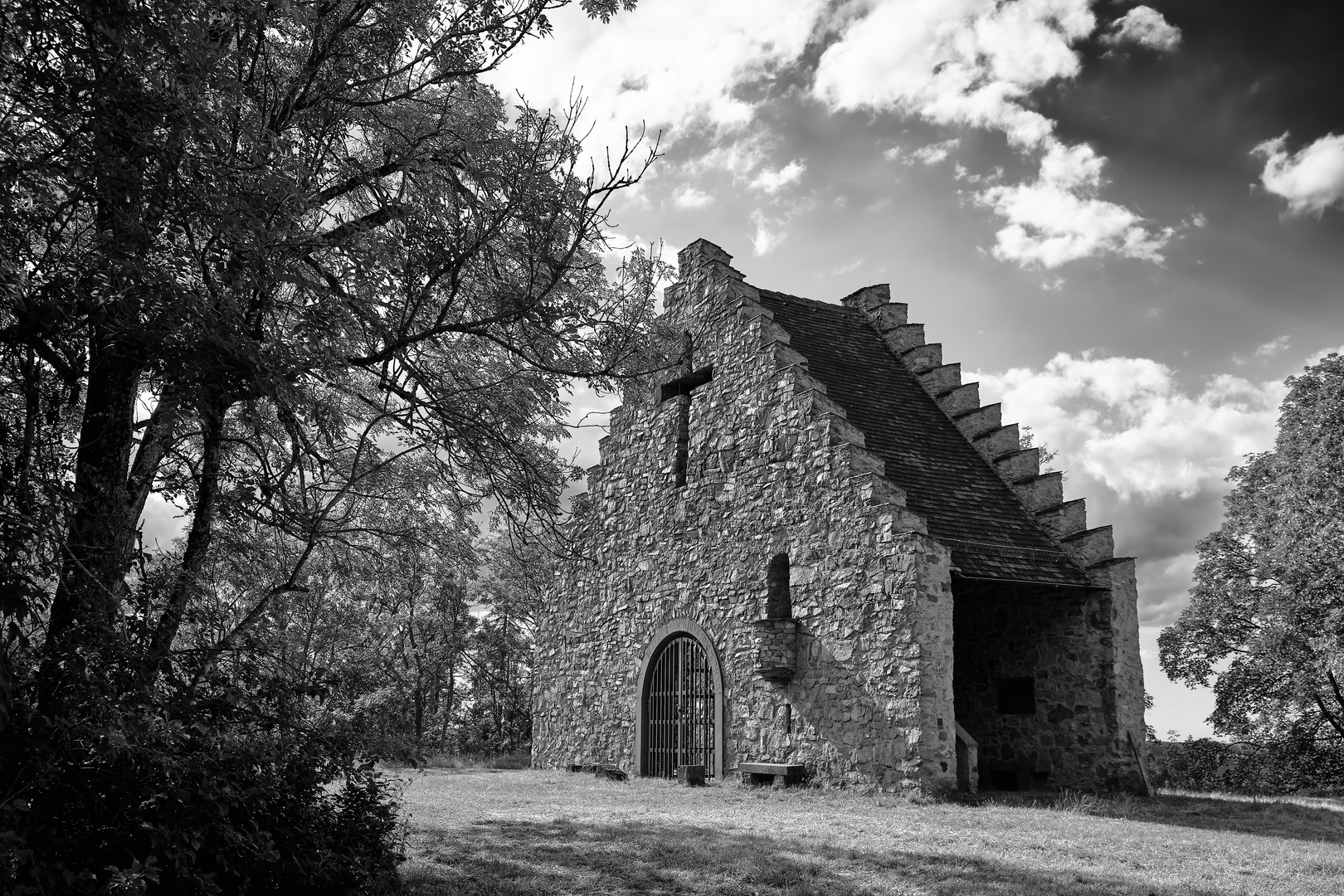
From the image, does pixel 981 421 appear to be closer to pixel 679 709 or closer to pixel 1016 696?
pixel 1016 696

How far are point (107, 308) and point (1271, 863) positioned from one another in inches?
401

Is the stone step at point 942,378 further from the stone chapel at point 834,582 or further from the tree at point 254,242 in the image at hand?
the tree at point 254,242

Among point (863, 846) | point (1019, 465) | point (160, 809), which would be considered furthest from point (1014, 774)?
point (160, 809)

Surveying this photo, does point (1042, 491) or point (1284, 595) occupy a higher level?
point (1042, 491)

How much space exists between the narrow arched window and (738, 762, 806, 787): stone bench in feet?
7.20

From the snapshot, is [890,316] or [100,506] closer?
[100,506]

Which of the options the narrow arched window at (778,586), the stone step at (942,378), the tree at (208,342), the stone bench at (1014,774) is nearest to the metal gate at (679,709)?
the narrow arched window at (778,586)

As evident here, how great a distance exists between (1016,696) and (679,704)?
218 inches

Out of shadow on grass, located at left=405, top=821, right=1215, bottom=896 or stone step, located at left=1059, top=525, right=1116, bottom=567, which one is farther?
stone step, located at left=1059, top=525, right=1116, bottom=567

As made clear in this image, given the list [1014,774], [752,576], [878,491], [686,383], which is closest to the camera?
[878,491]

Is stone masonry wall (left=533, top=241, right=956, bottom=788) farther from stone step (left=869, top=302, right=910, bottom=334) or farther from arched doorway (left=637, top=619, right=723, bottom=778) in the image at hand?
stone step (left=869, top=302, right=910, bottom=334)

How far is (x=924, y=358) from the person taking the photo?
1903cm

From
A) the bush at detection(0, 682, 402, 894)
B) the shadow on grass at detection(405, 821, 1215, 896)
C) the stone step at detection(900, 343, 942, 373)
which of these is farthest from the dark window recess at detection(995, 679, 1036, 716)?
the bush at detection(0, 682, 402, 894)

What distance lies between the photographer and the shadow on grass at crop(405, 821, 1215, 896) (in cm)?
725
